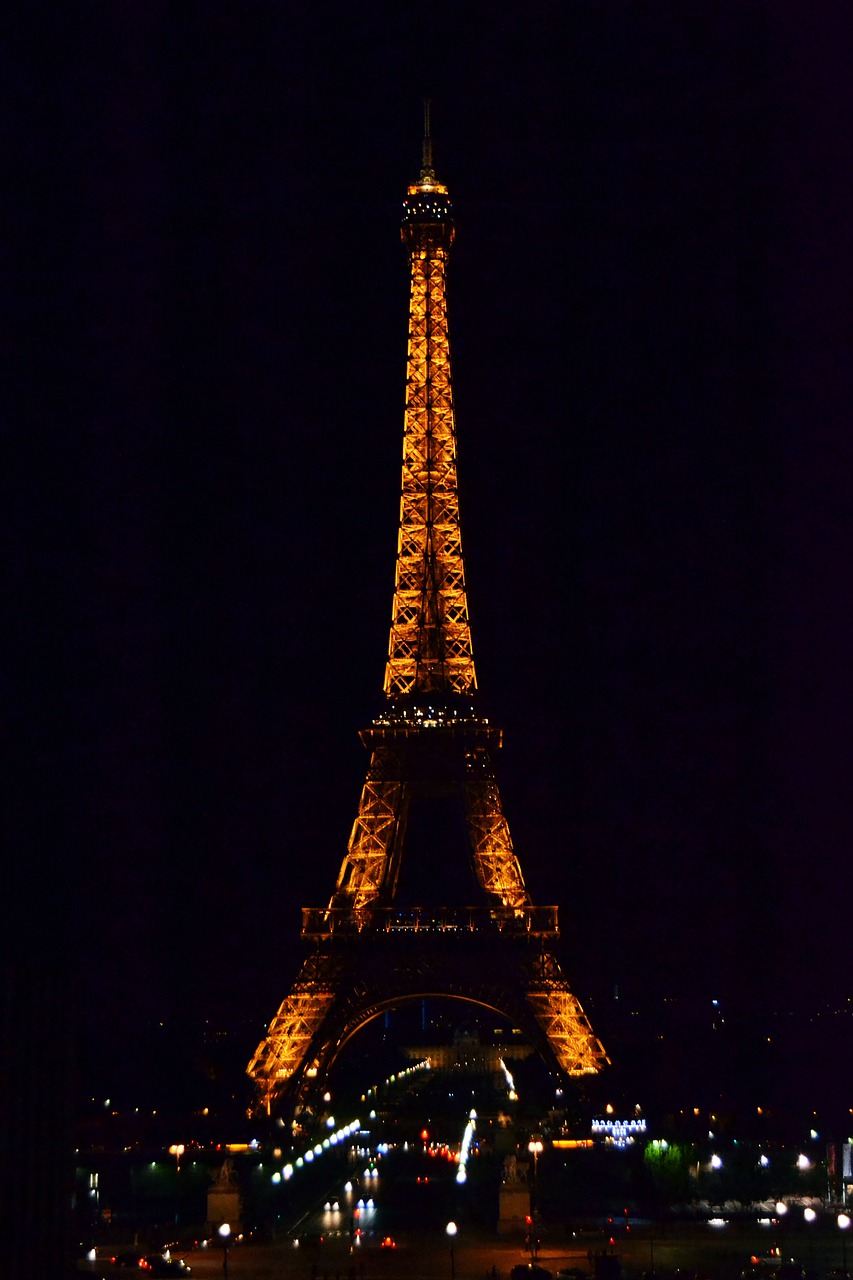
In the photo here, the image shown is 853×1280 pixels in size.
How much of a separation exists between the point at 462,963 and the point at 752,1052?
2365cm

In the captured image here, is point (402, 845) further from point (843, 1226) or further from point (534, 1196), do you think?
point (843, 1226)

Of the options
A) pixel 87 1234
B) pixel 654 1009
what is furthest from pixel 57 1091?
pixel 654 1009

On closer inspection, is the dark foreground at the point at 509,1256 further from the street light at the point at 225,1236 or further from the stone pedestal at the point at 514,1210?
the stone pedestal at the point at 514,1210

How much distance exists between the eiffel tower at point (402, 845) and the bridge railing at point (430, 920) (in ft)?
0.22

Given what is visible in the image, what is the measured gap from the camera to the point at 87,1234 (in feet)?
184

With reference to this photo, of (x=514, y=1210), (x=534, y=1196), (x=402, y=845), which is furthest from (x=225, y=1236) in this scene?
(x=402, y=845)

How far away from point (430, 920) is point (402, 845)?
310 cm

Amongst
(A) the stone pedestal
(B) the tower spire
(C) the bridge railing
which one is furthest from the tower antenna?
(A) the stone pedestal

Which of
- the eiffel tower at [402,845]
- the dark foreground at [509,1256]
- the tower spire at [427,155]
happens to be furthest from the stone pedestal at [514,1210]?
the tower spire at [427,155]

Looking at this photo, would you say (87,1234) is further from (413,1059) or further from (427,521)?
(413,1059)

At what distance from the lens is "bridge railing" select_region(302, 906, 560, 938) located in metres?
80.8

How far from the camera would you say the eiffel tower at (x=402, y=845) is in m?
80.5

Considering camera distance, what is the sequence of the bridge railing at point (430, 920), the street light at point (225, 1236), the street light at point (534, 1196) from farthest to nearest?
the bridge railing at point (430, 920)
the street light at point (534, 1196)
the street light at point (225, 1236)

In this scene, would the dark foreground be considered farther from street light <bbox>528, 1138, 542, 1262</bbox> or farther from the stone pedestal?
the stone pedestal
